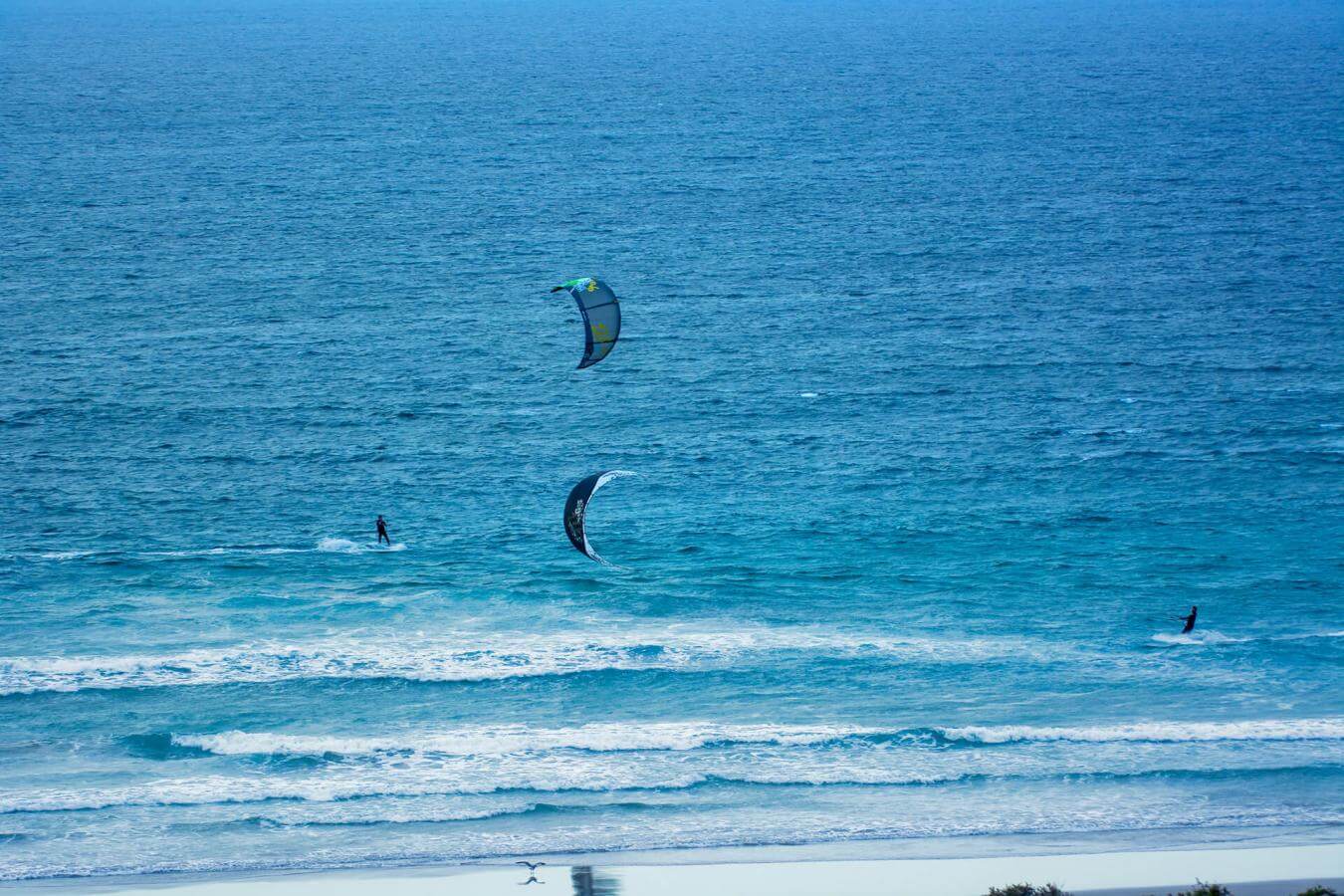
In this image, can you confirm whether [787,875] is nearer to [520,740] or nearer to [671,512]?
[520,740]

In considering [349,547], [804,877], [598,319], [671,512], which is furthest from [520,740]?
[671,512]

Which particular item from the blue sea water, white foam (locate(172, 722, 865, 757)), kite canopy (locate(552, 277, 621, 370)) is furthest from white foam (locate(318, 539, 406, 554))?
white foam (locate(172, 722, 865, 757))

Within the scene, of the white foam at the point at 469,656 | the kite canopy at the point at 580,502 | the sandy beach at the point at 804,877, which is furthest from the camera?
the white foam at the point at 469,656

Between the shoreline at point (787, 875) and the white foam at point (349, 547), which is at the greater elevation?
the white foam at point (349, 547)

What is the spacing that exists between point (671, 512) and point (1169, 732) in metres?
20.4

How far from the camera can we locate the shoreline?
30109 mm

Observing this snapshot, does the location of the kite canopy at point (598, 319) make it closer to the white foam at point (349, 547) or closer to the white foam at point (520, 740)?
the white foam at point (349, 547)

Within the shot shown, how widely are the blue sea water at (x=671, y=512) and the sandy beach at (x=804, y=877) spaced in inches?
34.4

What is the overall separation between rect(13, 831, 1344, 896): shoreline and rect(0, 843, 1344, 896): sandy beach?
22mm

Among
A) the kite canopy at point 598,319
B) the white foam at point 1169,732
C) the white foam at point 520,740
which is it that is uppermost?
the kite canopy at point 598,319

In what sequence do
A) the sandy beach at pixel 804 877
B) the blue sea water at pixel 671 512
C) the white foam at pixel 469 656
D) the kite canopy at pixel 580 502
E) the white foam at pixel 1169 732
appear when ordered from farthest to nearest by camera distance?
the white foam at pixel 469 656
the kite canopy at pixel 580 502
the white foam at pixel 1169 732
the blue sea water at pixel 671 512
the sandy beach at pixel 804 877

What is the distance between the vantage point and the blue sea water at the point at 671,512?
3512 centimetres

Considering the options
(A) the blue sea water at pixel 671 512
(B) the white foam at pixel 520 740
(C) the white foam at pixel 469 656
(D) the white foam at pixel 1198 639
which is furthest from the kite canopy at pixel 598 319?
(D) the white foam at pixel 1198 639

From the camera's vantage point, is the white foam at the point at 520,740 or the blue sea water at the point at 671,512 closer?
the blue sea water at the point at 671,512
